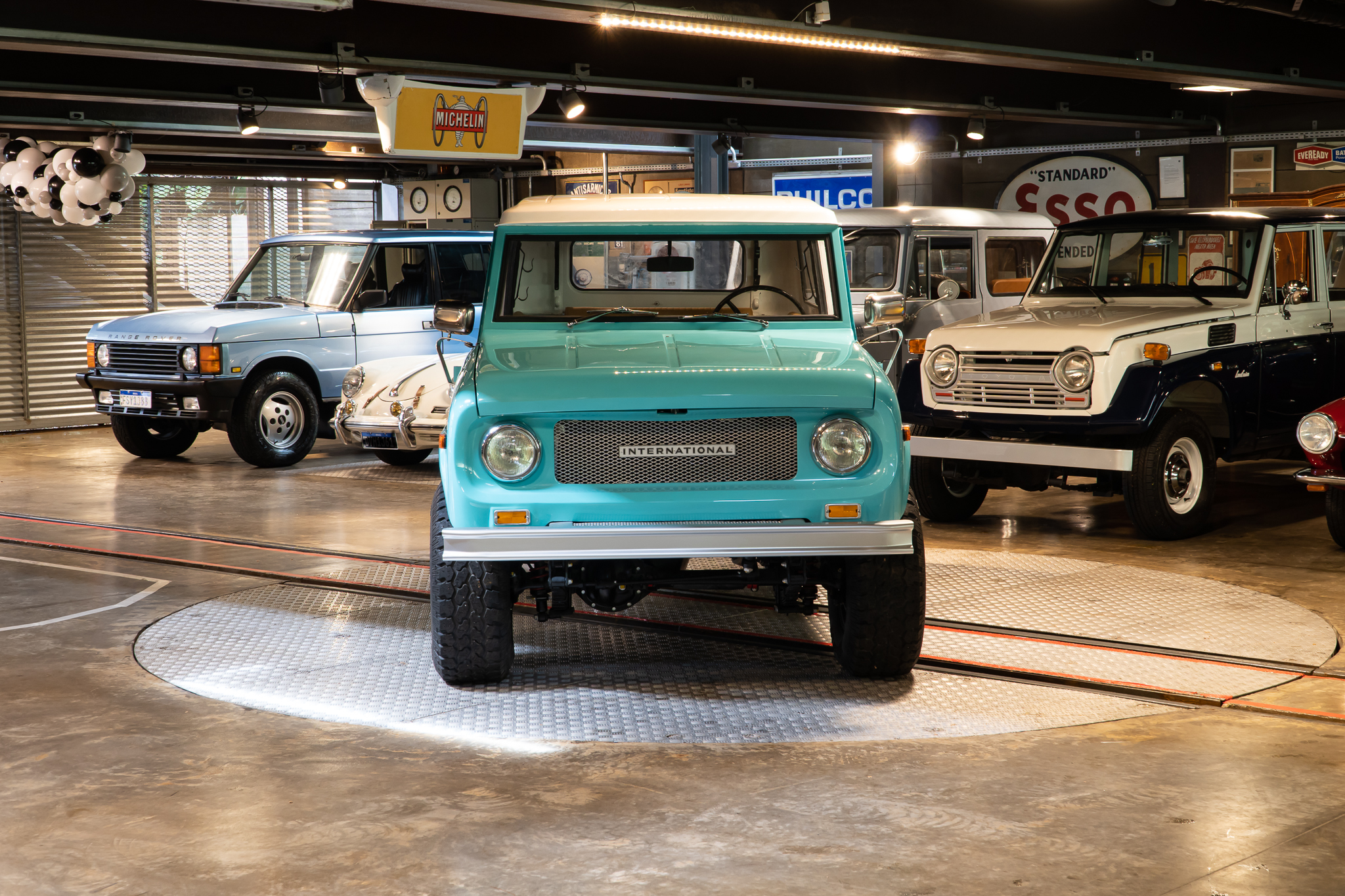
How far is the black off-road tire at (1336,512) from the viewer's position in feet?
25.7

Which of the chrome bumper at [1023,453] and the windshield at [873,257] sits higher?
the windshield at [873,257]

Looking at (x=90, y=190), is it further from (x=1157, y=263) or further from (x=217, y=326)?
(x=1157, y=263)

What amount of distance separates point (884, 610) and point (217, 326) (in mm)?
8242

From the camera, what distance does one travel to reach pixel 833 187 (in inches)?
759

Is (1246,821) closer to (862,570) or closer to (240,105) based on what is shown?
(862,570)

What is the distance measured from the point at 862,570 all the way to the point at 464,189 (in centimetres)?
1522

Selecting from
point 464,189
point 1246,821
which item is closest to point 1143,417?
point 1246,821

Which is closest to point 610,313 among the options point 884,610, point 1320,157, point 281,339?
point 884,610

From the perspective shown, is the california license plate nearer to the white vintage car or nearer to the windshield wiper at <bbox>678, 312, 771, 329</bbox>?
the white vintage car

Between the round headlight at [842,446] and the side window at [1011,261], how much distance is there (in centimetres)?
790

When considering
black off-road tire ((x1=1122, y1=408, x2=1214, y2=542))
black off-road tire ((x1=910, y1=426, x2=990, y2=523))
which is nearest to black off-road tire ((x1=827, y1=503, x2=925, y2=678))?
black off-road tire ((x1=1122, y1=408, x2=1214, y2=542))

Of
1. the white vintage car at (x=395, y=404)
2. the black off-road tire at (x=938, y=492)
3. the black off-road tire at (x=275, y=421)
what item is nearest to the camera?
the black off-road tire at (x=938, y=492)

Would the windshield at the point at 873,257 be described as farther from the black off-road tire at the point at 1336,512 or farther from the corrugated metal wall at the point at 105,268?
the corrugated metal wall at the point at 105,268

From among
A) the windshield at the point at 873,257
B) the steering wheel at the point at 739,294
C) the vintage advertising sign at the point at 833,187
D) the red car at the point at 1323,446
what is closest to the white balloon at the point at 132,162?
the windshield at the point at 873,257
